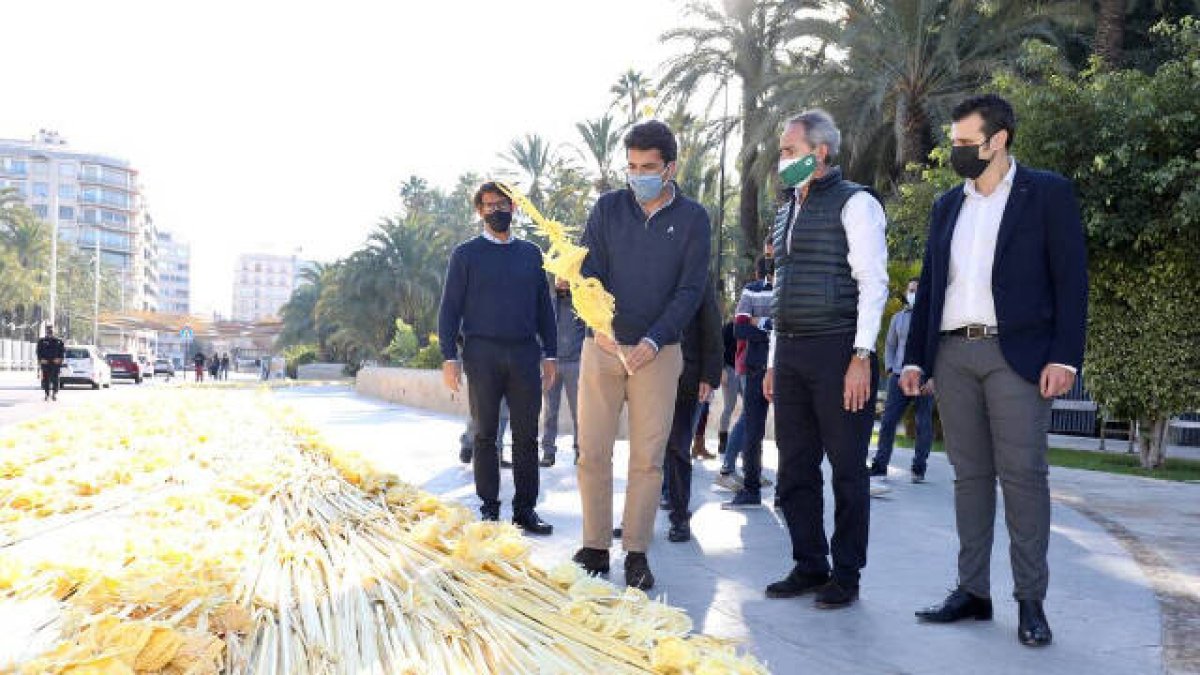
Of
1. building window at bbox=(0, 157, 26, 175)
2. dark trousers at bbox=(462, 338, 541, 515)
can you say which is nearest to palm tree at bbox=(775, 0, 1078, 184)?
dark trousers at bbox=(462, 338, 541, 515)

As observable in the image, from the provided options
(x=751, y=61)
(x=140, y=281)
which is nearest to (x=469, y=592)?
(x=751, y=61)

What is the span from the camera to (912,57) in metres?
19.6

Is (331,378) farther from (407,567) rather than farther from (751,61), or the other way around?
(407,567)

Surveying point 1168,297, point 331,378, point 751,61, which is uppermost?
point 751,61

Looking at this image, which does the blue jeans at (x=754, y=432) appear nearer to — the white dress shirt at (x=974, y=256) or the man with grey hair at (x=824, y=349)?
the man with grey hair at (x=824, y=349)

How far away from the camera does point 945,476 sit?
31.6ft

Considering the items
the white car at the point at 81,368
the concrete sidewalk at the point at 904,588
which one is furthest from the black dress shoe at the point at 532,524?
the white car at the point at 81,368

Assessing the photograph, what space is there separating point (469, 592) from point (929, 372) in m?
2.17

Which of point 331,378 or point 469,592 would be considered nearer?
point 469,592

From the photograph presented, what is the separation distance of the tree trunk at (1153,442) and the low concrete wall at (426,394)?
5.07 metres

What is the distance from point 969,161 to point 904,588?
6.29ft

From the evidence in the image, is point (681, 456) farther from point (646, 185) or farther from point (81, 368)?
point (81, 368)

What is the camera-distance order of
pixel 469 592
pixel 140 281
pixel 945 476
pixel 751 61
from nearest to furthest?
pixel 469 592, pixel 945 476, pixel 751 61, pixel 140 281

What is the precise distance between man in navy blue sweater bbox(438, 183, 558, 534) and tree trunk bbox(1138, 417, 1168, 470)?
11003 millimetres
